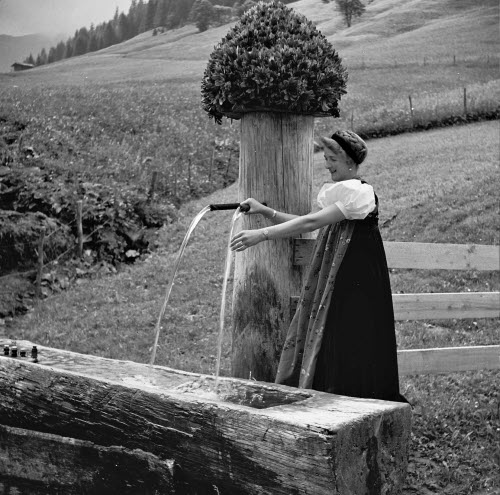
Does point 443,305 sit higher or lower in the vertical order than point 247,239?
lower

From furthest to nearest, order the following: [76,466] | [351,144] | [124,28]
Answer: [124,28], [351,144], [76,466]

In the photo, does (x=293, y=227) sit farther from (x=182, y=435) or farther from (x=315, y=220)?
(x=182, y=435)

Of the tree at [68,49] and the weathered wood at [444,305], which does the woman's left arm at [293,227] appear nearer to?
the weathered wood at [444,305]

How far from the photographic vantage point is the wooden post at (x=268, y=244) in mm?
3975

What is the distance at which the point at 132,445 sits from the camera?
3.04 metres

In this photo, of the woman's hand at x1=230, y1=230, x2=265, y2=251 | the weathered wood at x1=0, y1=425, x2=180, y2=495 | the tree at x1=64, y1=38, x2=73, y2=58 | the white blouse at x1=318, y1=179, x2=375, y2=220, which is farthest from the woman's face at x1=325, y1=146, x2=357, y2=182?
the tree at x1=64, y1=38, x2=73, y2=58

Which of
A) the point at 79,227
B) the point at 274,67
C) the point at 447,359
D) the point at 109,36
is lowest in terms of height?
the point at 447,359

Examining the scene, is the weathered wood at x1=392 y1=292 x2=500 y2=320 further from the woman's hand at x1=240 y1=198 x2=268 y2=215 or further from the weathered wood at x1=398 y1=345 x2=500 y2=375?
the woman's hand at x1=240 y1=198 x2=268 y2=215

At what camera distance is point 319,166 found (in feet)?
53.2

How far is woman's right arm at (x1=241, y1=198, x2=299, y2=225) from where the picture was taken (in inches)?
152

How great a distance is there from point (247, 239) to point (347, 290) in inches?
19.7

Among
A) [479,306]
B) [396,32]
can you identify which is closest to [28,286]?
[479,306]

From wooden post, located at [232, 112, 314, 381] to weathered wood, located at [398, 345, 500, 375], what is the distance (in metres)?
1.38

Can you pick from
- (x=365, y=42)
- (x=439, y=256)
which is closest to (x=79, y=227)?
(x=439, y=256)
